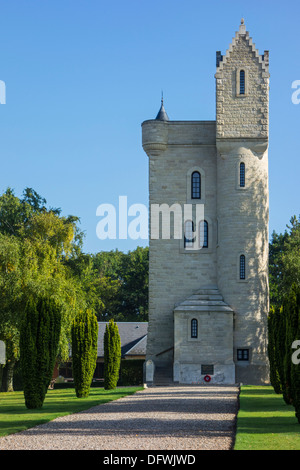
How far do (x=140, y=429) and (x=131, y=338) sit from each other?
1554 inches

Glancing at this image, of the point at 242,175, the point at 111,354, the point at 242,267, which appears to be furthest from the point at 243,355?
the point at 242,175

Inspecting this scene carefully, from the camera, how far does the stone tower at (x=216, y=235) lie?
40.3 metres

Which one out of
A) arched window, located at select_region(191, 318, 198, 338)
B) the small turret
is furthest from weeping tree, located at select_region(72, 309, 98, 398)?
the small turret

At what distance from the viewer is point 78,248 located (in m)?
47.1

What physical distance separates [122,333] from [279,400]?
106 feet

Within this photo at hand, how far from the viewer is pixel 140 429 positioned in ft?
56.1

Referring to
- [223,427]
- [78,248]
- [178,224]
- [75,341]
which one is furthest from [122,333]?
[223,427]

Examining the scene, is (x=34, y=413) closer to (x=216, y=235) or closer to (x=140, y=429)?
(x=140, y=429)

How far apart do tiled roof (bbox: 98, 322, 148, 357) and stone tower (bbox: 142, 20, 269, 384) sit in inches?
412

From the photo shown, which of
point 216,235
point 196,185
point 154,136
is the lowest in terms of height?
point 216,235

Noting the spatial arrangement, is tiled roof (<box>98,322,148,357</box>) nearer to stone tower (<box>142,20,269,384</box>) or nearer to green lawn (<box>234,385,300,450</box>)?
stone tower (<box>142,20,269,384</box>)

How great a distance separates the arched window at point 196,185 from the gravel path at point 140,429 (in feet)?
61.9

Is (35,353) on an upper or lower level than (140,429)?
upper

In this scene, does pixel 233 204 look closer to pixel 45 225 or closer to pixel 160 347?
pixel 160 347
